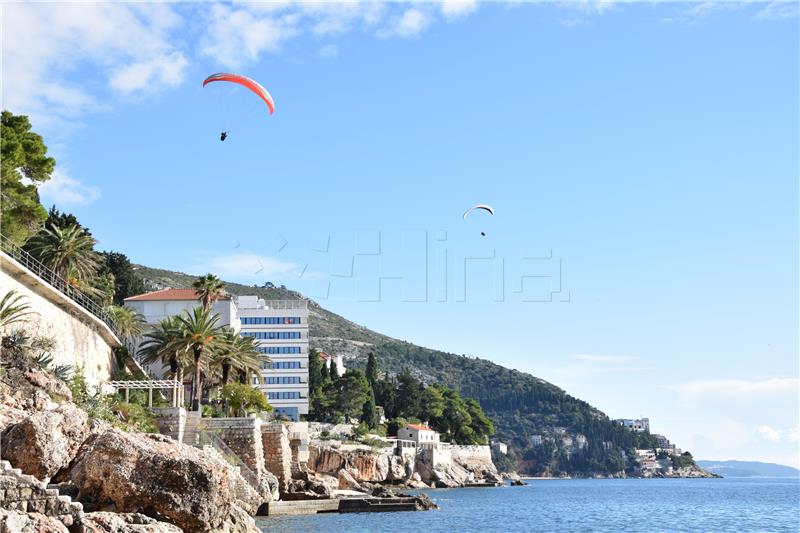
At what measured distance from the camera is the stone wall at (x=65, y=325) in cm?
3812

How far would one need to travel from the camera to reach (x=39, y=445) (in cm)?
2427

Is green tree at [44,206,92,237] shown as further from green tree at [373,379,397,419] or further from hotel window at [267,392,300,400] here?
green tree at [373,379,397,419]

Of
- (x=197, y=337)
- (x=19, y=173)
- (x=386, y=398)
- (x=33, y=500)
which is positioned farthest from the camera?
(x=386, y=398)

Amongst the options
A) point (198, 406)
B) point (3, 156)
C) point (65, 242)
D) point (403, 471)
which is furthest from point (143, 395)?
point (403, 471)

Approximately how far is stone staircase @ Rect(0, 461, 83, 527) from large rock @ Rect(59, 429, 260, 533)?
14.3 feet

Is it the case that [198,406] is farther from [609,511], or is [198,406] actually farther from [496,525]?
[609,511]

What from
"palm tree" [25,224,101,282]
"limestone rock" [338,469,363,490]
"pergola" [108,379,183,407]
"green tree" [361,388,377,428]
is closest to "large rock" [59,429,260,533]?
"pergola" [108,379,183,407]

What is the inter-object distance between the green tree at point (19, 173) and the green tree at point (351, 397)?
80.8 m

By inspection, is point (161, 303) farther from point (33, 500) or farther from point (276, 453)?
point (33, 500)

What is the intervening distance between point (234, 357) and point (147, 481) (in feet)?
117

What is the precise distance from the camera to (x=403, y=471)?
110 m

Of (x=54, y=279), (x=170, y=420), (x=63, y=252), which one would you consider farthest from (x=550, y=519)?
(x=63, y=252)

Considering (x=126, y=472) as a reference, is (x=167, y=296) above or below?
above

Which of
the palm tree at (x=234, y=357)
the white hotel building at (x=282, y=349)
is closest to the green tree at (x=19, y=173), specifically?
the palm tree at (x=234, y=357)
